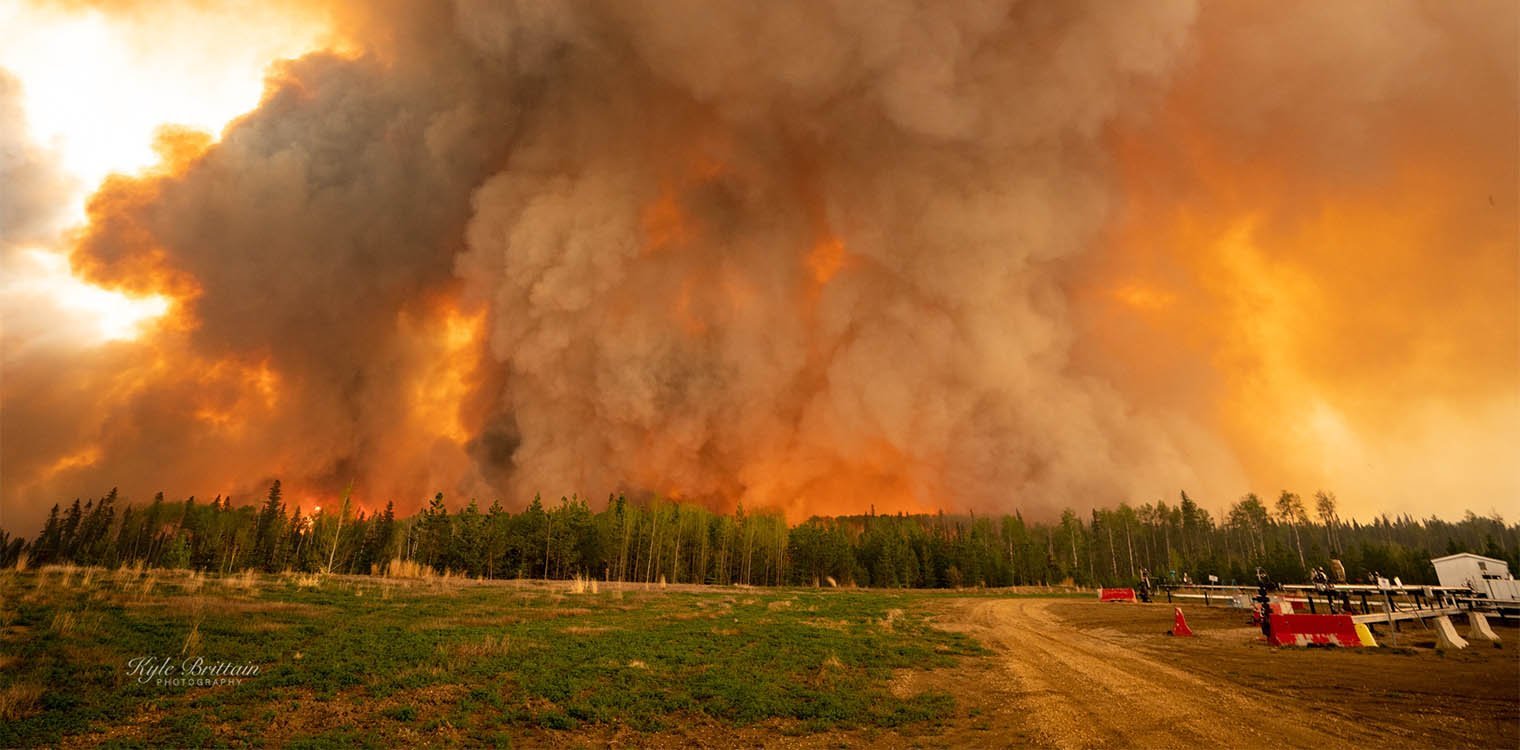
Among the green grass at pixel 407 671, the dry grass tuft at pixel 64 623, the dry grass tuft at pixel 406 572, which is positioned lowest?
the dry grass tuft at pixel 406 572

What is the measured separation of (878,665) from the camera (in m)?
16.0

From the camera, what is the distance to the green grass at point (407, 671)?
921 centimetres

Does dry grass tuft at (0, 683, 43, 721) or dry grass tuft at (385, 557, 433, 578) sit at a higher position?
dry grass tuft at (0, 683, 43, 721)

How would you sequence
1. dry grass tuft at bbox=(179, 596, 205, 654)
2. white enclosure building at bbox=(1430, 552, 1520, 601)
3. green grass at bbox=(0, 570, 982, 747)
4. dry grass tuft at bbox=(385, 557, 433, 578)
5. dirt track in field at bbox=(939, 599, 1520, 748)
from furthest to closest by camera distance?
dry grass tuft at bbox=(385, 557, 433, 578)
white enclosure building at bbox=(1430, 552, 1520, 601)
dry grass tuft at bbox=(179, 596, 205, 654)
dirt track in field at bbox=(939, 599, 1520, 748)
green grass at bbox=(0, 570, 982, 747)

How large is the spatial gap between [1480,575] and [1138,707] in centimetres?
4749

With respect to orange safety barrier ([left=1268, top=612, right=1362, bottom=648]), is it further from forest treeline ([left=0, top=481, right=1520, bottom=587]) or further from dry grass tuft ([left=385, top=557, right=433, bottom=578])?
forest treeline ([left=0, top=481, right=1520, bottom=587])

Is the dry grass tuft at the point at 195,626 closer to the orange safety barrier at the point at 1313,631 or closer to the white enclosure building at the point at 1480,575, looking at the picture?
the orange safety barrier at the point at 1313,631

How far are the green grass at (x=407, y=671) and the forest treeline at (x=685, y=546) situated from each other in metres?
59.6

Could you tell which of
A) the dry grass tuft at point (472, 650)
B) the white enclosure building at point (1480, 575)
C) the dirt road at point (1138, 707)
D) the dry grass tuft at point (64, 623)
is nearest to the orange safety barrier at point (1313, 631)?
the dirt road at point (1138, 707)

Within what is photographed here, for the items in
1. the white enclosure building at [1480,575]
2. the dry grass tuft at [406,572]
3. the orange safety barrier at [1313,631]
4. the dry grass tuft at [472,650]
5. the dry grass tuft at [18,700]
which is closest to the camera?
the dry grass tuft at [18,700]

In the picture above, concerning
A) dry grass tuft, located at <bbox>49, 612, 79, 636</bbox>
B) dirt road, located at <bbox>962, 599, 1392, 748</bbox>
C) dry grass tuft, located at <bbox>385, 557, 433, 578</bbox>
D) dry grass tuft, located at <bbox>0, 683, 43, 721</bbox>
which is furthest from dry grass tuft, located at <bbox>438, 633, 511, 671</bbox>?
dry grass tuft, located at <bbox>385, 557, 433, 578</bbox>

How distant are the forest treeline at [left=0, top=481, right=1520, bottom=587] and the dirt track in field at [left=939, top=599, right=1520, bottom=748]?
217 feet

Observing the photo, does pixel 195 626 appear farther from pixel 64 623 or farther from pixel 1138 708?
pixel 1138 708

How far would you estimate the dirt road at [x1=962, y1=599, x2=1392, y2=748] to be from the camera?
942cm
